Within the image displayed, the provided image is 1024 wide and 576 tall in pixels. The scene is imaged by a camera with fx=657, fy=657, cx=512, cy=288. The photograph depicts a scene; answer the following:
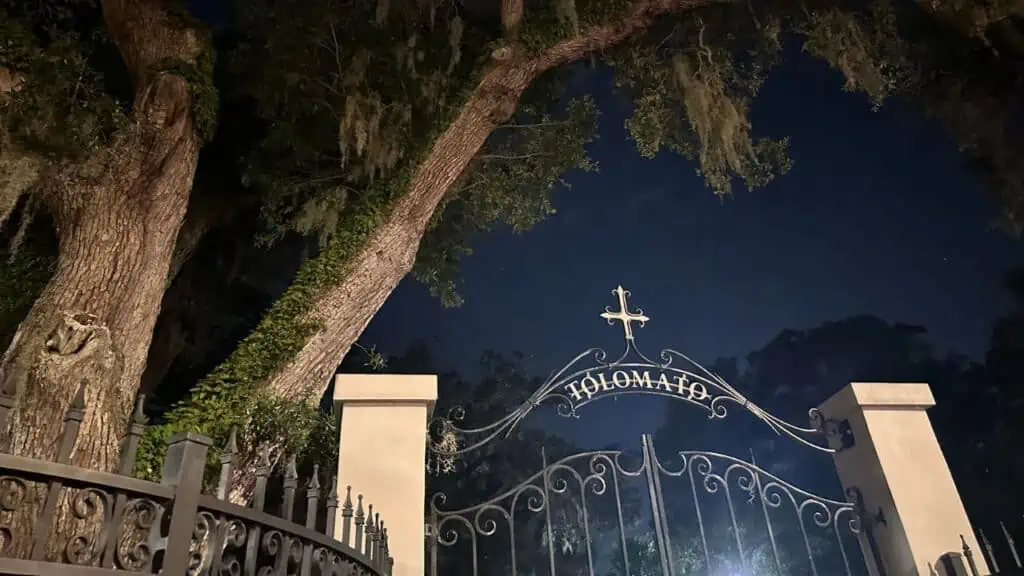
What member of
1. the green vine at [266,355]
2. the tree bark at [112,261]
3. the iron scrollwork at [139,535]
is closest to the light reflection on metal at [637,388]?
the green vine at [266,355]

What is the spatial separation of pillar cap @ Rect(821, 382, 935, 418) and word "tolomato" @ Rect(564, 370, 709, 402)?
3.20 ft

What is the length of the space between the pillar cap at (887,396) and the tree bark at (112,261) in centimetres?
458

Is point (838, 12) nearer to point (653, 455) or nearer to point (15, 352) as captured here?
point (653, 455)

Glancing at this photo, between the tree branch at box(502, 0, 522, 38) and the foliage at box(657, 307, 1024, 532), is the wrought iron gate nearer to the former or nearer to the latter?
the tree branch at box(502, 0, 522, 38)

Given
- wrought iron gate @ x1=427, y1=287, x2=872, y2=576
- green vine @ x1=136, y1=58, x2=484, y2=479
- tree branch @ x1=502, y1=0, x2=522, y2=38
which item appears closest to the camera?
green vine @ x1=136, y1=58, x2=484, y2=479

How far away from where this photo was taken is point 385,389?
3969mm

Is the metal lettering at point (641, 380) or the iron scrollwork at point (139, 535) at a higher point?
the metal lettering at point (641, 380)

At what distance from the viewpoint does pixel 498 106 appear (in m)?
5.98

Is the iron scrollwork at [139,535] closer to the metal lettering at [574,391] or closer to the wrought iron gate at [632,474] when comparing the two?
the wrought iron gate at [632,474]

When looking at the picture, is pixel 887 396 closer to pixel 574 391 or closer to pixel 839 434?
pixel 839 434

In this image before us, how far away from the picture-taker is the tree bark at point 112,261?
331 cm

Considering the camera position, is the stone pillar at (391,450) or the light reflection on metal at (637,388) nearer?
the stone pillar at (391,450)

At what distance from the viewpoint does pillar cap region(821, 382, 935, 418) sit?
14.8 ft

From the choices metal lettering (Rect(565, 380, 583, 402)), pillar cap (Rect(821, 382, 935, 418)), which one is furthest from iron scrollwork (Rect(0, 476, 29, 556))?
pillar cap (Rect(821, 382, 935, 418))
